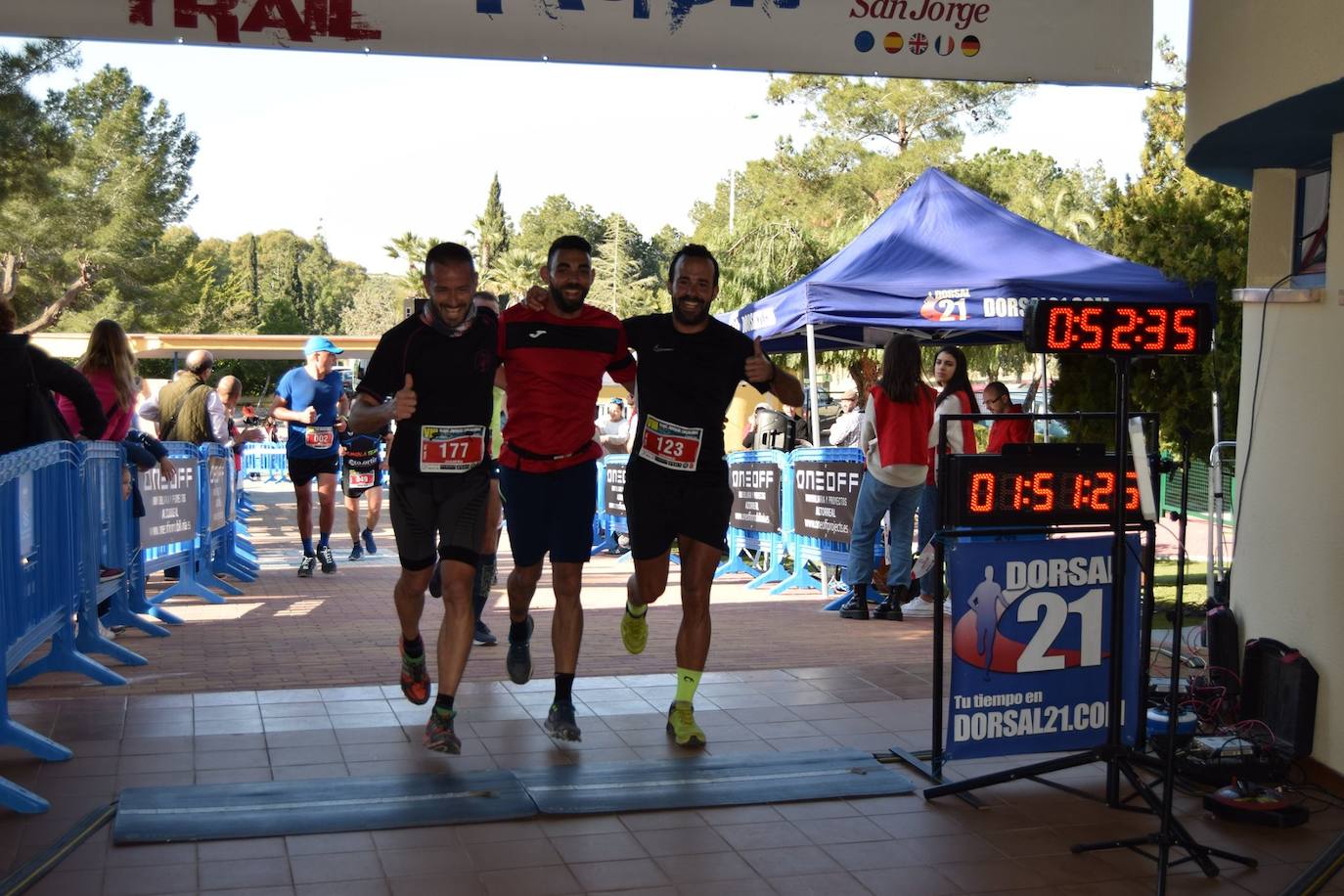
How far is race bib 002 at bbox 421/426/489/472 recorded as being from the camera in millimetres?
6059

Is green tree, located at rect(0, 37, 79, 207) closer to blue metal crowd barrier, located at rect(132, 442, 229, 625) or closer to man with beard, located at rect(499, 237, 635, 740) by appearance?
blue metal crowd barrier, located at rect(132, 442, 229, 625)

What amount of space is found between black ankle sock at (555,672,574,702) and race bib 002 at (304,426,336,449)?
678 cm

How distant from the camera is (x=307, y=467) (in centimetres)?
1261

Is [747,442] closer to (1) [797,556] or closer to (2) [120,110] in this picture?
(1) [797,556]

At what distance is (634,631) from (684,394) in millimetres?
1354

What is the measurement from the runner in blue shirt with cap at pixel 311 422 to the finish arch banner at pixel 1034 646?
810 centimetres

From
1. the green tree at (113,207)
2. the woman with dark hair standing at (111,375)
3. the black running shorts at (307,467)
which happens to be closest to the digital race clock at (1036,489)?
the woman with dark hair standing at (111,375)

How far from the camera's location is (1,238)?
43.5 metres

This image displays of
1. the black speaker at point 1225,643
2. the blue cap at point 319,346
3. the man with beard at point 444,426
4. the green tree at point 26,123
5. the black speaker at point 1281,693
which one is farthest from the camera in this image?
the green tree at point 26,123

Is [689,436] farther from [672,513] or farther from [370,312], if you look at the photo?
[370,312]

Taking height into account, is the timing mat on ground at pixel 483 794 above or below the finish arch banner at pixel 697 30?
below

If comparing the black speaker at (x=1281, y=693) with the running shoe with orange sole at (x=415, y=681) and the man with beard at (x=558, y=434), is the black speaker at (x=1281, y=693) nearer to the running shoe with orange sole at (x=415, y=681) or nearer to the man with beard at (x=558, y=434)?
the man with beard at (x=558, y=434)

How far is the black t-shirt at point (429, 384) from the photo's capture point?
19.9ft

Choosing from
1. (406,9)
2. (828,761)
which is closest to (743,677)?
(828,761)
